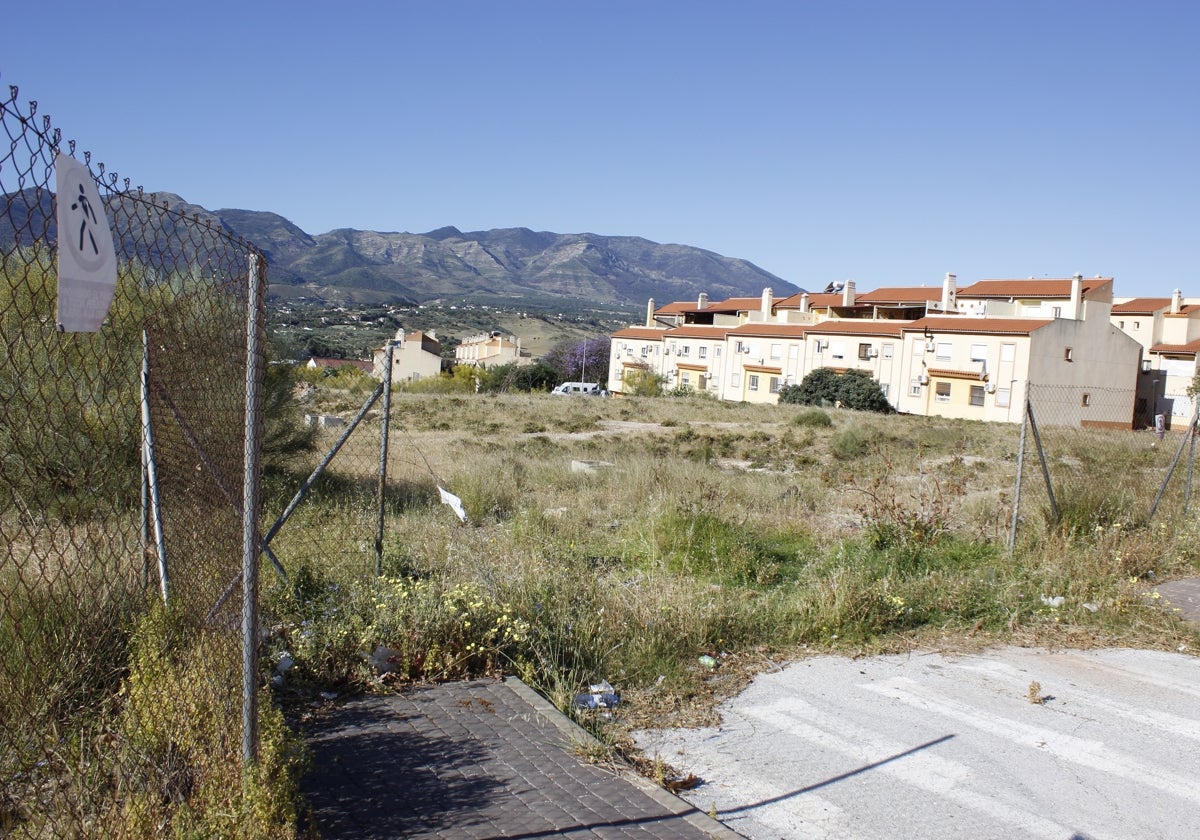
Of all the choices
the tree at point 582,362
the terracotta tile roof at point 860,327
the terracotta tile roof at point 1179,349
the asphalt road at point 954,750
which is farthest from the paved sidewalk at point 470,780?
the tree at point 582,362

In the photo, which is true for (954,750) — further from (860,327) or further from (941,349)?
(860,327)

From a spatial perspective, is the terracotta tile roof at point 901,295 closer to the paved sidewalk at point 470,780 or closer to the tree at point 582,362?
the tree at point 582,362

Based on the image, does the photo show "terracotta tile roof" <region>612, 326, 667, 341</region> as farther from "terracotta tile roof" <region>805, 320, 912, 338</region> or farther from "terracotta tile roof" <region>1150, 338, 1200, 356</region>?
"terracotta tile roof" <region>1150, 338, 1200, 356</region>

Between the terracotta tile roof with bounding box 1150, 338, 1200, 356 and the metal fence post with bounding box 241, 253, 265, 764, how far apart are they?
61676 mm

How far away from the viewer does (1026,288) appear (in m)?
57.1

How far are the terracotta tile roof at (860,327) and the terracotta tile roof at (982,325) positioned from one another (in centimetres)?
113

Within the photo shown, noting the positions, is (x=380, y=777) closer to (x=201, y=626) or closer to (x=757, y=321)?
(x=201, y=626)

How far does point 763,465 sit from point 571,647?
55.5ft

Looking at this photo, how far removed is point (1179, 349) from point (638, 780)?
2424 inches

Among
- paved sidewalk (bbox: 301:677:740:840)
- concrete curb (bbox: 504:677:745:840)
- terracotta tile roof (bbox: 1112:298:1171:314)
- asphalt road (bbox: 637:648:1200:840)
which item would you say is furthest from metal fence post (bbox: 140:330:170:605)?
terracotta tile roof (bbox: 1112:298:1171:314)

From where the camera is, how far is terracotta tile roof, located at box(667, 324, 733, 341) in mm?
68062

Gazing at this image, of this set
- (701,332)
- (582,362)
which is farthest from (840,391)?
(582,362)

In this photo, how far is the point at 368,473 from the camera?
14109 millimetres

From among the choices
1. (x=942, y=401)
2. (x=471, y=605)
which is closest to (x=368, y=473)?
(x=471, y=605)
